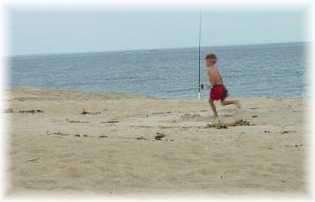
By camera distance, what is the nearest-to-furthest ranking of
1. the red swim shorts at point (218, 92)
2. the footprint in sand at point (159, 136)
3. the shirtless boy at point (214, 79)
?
the shirtless boy at point (214, 79) → the red swim shorts at point (218, 92) → the footprint in sand at point (159, 136)

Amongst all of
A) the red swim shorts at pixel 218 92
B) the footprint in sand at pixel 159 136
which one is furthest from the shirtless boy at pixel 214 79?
the footprint in sand at pixel 159 136

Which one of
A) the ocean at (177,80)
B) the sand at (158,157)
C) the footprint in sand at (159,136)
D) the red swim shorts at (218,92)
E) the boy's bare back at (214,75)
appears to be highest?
Answer: the ocean at (177,80)

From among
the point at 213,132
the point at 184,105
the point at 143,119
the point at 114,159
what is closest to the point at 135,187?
the point at 114,159

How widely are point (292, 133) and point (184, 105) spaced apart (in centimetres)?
740

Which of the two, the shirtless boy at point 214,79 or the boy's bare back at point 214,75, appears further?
the boy's bare back at point 214,75

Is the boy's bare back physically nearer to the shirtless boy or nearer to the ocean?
the shirtless boy

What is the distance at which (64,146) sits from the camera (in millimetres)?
8453

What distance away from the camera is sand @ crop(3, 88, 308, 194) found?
6.65 metres

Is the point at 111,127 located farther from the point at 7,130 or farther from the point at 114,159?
the point at 114,159

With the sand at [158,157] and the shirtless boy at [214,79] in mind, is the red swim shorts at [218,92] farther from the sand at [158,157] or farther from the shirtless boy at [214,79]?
the sand at [158,157]

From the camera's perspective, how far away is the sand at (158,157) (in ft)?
21.8

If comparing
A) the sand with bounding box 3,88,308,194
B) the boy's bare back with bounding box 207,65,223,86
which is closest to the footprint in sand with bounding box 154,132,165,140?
the sand with bounding box 3,88,308,194

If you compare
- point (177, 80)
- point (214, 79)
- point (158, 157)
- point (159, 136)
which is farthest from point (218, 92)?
point (177, 80)

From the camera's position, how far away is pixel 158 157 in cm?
790
